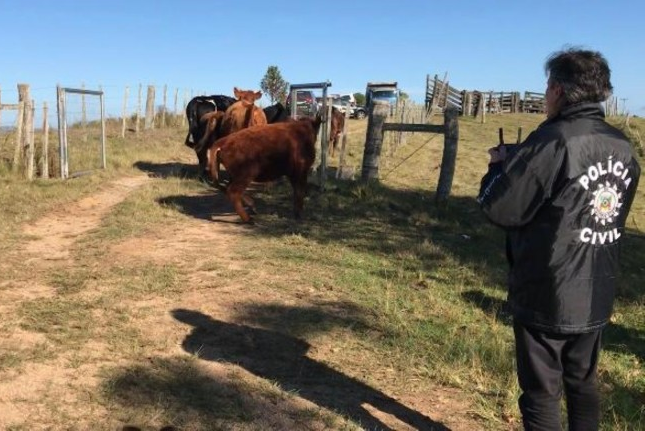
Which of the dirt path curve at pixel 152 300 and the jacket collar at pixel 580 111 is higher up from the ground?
the jacket collar at pixel 580 111

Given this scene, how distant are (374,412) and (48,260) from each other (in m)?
4.49

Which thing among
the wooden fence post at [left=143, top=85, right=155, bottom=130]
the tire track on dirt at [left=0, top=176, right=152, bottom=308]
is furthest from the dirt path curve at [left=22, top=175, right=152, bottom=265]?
the wooden fence post at [left=143, top=85, right=155, bottom=130]

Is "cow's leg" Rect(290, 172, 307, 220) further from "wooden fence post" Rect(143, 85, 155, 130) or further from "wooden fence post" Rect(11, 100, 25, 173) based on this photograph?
"wooden fence post" Rect(143, 85, 155, 130)

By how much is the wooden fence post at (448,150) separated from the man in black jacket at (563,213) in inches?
303

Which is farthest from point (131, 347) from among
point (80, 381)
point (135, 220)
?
point (135, 220)

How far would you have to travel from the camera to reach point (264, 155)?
8.58 meters

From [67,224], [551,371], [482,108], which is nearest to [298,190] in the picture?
[67,224]

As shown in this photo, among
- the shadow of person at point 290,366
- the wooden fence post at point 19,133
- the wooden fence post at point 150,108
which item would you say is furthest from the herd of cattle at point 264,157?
the wooden fence post at point 150,108

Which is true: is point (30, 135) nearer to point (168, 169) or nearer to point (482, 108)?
point (168, 169)

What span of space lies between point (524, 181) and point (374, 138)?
864 cm

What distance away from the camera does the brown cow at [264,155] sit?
852 centimetres

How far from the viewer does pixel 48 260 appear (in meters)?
6.80

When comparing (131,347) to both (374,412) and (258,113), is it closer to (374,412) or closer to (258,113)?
(374,412)

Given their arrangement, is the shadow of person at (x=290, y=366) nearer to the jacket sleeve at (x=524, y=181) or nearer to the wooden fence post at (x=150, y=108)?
the jacket sleeve at (x=524, y=181)
